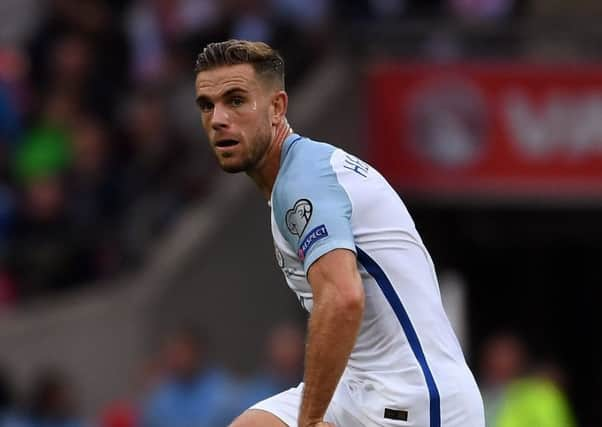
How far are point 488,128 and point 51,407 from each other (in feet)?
11.9

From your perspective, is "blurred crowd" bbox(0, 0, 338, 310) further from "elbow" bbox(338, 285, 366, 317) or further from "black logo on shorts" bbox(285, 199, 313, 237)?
"elbow" bbox(338, 285, 366, 317)

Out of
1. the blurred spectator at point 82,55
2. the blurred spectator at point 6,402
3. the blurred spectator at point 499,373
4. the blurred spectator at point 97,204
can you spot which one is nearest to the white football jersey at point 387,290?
the blurred spectator at point 499,373

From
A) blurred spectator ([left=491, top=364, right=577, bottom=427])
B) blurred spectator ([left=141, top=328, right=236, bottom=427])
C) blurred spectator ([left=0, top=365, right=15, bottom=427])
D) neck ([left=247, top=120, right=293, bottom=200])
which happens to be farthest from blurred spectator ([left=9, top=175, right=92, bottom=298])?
neck ([left=247, top=120, right=293, bottom=200])

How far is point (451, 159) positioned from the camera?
507 inches

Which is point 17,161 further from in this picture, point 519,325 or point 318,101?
point 519,325

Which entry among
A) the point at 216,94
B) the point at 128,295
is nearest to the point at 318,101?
the point at 128,295

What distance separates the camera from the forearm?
5.41 meters

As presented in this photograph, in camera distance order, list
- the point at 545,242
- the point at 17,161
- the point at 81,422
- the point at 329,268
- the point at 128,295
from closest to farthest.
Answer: the point at 329,268 < the point at 81,422 < the point at 128,295 < the point at 17,161 < the point at 545,242

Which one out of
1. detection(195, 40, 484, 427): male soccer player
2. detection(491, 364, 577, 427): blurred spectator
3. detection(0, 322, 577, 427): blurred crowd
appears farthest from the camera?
detection(0, 322, 577, 427): blurred crowd

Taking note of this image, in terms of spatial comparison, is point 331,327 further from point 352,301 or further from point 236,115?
point 236,115

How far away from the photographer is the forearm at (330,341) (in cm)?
541

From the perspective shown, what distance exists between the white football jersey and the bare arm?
24cm

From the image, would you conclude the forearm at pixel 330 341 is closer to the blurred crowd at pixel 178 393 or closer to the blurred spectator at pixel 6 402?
the blurred crowd at pixel 178 393

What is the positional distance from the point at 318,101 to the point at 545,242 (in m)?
2.64
